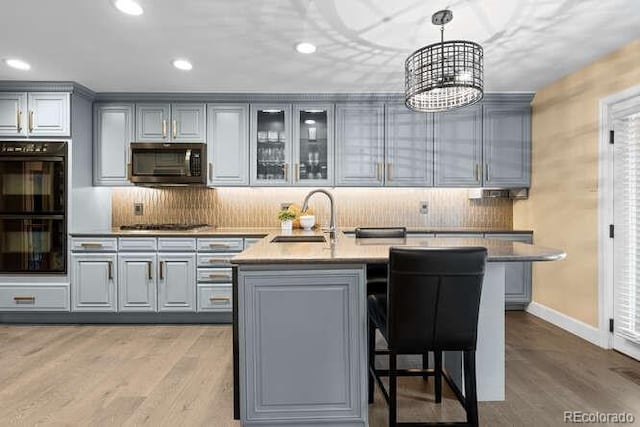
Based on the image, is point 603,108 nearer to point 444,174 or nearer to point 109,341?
point 444,174

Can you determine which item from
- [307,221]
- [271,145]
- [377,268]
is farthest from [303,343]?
[271,145]

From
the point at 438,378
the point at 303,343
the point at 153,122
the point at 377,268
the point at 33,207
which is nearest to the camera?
the point at 303,343

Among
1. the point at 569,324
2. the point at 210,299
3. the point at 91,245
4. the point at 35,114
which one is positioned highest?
the point at 35,114

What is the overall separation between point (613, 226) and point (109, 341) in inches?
171

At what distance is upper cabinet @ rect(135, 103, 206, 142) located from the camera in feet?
13.8

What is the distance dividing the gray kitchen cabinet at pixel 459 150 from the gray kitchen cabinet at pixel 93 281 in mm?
3527

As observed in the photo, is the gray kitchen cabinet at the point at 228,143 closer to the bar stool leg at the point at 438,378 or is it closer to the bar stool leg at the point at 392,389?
the bar stool leg at the point at 438,378

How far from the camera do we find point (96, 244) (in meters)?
3.83

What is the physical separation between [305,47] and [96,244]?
2766 mm

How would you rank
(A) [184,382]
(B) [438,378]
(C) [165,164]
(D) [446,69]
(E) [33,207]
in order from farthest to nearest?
(C) [165,164]
(E) [33,207]
(A) [184,382]
(B) [438,378]
(D) [446,69]

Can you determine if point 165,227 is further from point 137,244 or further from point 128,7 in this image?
point 128,7

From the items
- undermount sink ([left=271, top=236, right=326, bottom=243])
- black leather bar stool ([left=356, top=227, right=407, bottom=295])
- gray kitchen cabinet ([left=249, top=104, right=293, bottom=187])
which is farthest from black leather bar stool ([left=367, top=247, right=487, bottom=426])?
gray kitchen cabinet ([left=249, top=104, right=293, bottom=187])

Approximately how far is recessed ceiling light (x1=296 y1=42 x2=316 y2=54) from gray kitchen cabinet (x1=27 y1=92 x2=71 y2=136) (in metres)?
2.47

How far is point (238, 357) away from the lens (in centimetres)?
198
